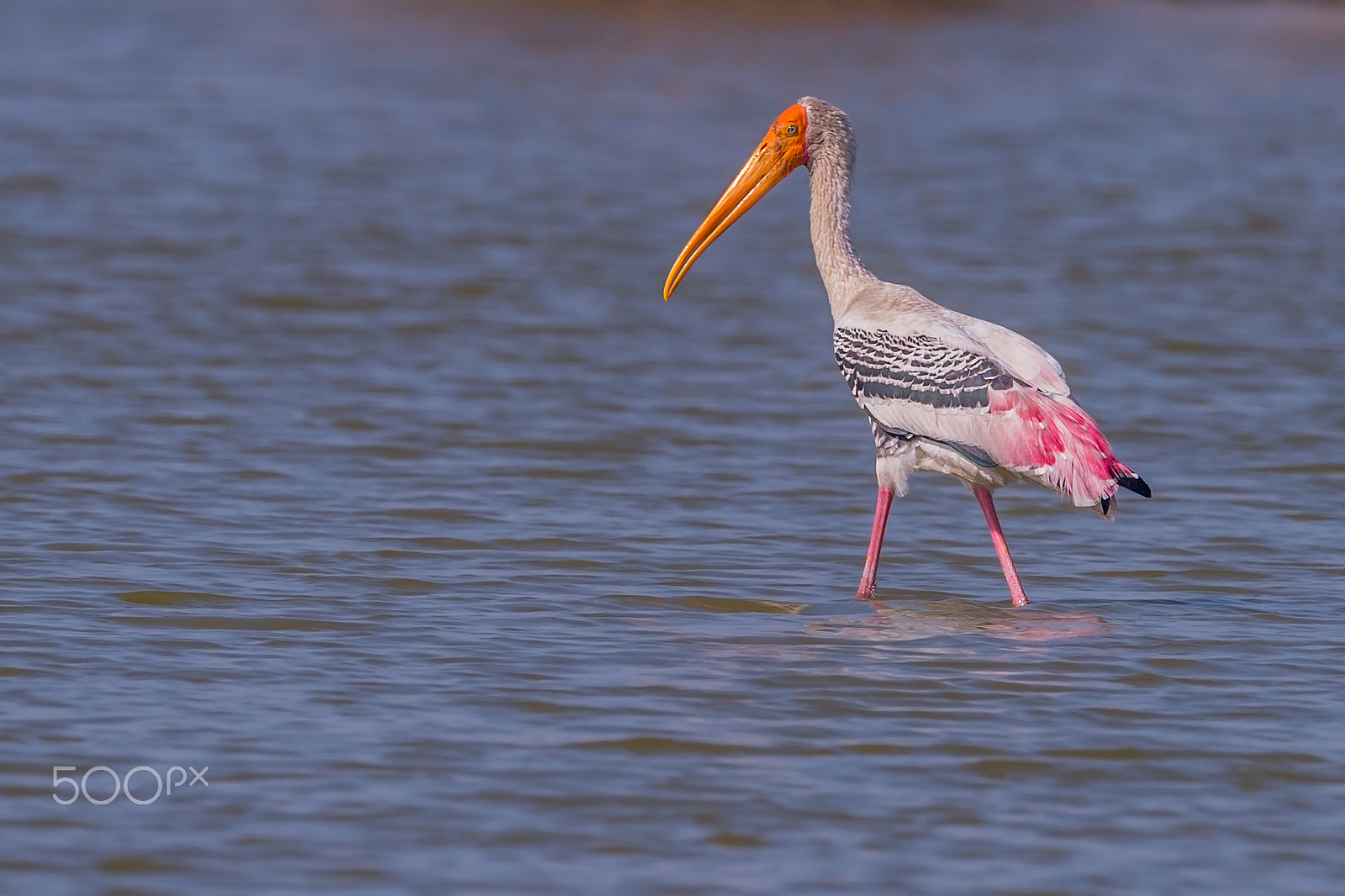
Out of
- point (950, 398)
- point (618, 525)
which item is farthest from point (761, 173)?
point (950, 398)

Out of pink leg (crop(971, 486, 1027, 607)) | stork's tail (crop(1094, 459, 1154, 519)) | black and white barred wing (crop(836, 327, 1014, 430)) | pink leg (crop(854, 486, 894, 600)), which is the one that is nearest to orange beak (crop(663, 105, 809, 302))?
black and white barred wing (crop(836, 327, 1014, 430))

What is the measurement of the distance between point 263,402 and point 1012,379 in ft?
17.5

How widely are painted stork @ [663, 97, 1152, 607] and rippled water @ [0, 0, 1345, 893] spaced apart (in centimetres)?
56

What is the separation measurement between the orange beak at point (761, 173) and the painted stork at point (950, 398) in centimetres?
31

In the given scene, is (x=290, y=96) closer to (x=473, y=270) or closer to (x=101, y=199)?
(x=101, y=199)

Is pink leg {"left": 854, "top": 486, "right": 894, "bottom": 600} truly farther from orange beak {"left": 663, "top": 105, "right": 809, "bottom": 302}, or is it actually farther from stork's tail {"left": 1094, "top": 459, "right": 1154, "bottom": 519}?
orange beak {"left": 663, "top": 105, "right": 809, "bottom": 302}

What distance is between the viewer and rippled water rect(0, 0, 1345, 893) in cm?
646

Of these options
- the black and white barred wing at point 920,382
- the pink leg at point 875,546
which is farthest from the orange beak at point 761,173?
the pink leg at point 875,546

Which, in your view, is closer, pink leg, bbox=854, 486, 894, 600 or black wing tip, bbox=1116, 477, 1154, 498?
black wing tip, bbox=1116, 477, 1154, 498

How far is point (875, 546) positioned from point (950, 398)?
27.9 inches

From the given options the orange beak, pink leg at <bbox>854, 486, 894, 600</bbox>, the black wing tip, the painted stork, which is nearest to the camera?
the black wing tip

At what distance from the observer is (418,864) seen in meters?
6.06

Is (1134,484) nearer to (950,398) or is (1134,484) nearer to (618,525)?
(950,398)

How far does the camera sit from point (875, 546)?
9.33 metres
